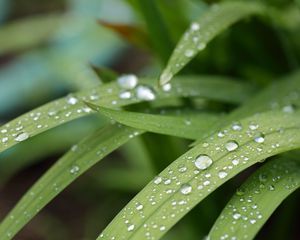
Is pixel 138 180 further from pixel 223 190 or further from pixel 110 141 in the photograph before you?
pixel 110 141

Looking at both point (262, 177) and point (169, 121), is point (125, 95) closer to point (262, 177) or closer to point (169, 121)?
point (169, 121)

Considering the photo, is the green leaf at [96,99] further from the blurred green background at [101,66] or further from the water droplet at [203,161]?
the water droplet at [203,161]

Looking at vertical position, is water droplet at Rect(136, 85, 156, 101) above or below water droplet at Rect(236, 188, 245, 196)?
above

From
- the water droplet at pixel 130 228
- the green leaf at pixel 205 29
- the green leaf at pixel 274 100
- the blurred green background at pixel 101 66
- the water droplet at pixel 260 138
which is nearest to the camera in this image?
the water droplet at pixel 130 228

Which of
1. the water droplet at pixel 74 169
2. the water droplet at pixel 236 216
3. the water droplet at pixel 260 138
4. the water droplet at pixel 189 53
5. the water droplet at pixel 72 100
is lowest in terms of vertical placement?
the water droplet at pixel 236 216

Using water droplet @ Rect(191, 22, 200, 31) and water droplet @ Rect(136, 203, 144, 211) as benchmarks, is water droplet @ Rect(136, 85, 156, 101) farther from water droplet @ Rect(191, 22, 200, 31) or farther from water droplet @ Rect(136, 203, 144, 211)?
water droplet @ Rect(136, 203, 144, 211)

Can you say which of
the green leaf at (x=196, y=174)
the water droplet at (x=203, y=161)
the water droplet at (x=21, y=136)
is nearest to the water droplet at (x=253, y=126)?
the green leaf at (x=196, y=174)

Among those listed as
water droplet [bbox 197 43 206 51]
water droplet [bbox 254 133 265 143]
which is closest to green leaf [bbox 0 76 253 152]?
water droplet [bbox 197 43 206 51]

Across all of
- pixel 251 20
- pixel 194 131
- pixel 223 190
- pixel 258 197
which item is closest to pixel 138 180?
pixel 223 190
